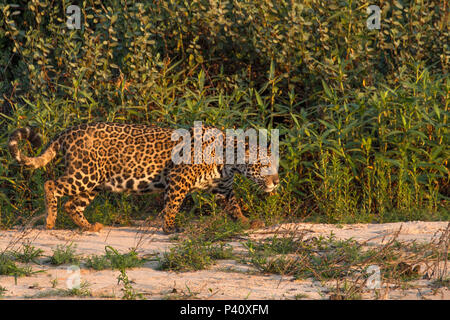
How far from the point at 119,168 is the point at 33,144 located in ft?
3.18

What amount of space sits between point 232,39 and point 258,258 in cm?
415

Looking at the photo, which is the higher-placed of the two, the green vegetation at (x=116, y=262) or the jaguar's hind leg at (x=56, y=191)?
the jaguar's hind leg at (x=56, y=191)

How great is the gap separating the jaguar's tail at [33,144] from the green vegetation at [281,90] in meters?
0.46

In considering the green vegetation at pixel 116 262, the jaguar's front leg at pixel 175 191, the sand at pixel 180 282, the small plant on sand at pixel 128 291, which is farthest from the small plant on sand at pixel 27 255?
the jaguar's front leg at pixel 175 191

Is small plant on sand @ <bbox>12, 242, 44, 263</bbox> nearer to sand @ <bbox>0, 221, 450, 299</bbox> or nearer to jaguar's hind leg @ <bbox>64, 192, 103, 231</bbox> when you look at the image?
sand @ <bbox>0, 221, 450, 299</bbox>

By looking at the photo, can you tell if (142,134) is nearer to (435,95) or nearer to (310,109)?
(310,109)

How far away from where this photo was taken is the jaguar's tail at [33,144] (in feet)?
23.1

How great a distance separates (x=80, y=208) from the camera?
23.9 feet

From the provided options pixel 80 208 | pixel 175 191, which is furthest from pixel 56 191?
pixel 175 191

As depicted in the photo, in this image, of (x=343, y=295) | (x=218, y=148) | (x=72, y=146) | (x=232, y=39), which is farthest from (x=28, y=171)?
(x=343, y=295)

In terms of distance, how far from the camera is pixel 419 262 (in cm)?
516

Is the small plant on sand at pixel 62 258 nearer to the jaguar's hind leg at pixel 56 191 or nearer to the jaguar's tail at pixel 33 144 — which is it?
the jaguar's hind leg at pixel 56 191

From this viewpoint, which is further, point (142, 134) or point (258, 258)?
point (142, 134)

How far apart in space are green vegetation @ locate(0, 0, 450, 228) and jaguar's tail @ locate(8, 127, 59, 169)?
461 mm
